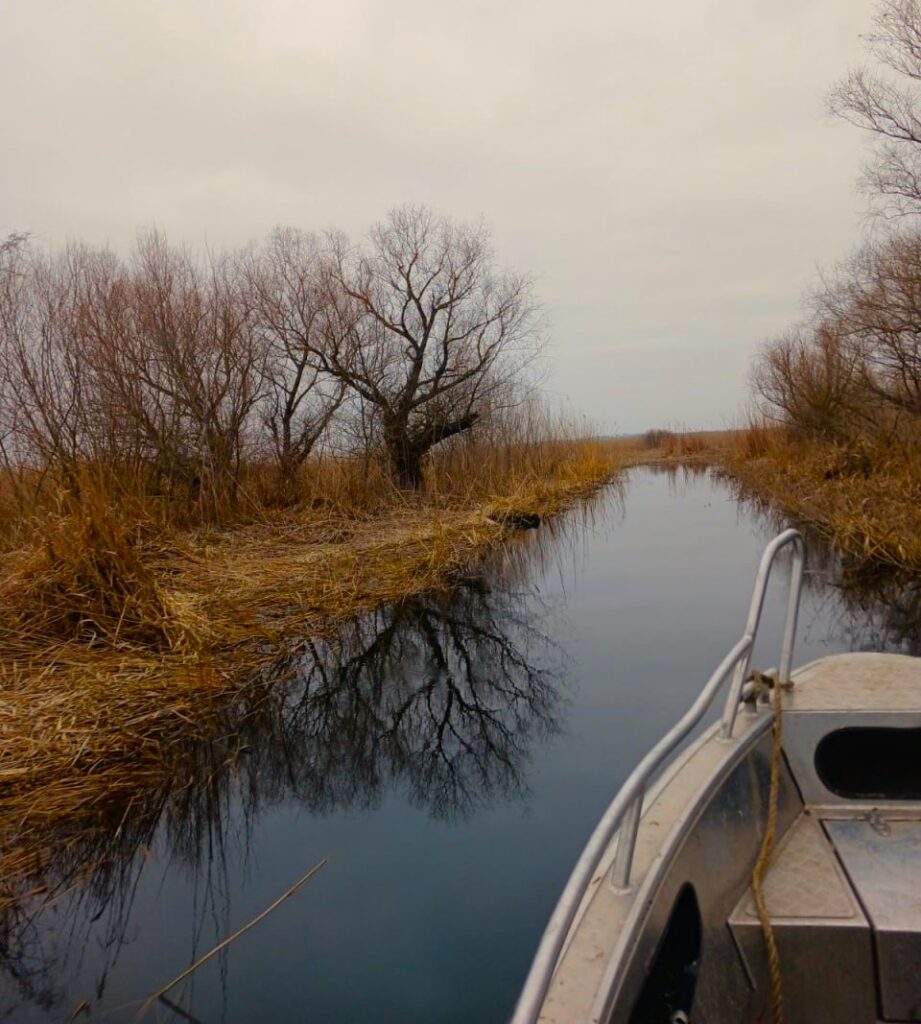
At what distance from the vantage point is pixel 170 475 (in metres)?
11.0

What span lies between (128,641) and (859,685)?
4724mm

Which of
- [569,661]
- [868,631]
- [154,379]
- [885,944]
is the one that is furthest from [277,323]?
[885,944]

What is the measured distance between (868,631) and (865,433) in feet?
40.1

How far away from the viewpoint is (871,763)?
2.68 meters

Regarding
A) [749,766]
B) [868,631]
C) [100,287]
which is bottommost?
[868,631]

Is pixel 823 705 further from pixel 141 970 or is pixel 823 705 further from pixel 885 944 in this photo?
pixel 141 970

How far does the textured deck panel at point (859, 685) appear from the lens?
2654 millimetres

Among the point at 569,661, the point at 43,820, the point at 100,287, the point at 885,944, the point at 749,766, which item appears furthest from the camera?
the point at 100,287

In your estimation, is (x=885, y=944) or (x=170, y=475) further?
(x=170, y=475)

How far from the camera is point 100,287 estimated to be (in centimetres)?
989

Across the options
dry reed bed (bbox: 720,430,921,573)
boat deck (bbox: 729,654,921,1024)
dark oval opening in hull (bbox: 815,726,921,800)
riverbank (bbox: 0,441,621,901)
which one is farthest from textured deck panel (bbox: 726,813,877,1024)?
dry reed bed (bbox: 720,430,921,573)

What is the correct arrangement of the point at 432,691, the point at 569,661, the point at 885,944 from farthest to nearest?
the point at 569,661 → the point at 432,691 → the point at 885,944

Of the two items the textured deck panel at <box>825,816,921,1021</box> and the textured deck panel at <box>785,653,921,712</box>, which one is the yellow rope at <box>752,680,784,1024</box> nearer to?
the textured deck panel at <box>785,653,921,712</box>

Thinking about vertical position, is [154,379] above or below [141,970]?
above
